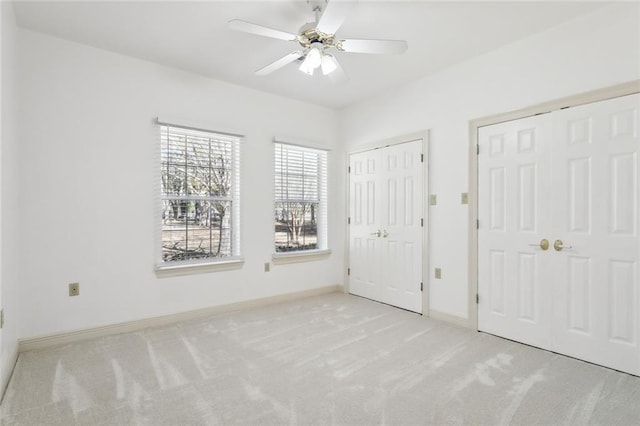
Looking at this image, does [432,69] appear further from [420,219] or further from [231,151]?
[231,151]

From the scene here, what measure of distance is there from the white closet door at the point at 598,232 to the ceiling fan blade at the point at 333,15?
6.50 ft

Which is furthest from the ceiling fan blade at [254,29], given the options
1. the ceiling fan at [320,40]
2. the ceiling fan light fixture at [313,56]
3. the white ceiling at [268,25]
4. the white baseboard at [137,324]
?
the white baseboard at [137,324]

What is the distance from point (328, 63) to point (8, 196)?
2.49 m

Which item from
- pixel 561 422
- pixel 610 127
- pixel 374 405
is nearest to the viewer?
pixel 561 422

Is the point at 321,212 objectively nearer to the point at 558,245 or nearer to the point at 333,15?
the point at 558,245

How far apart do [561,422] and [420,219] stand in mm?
2216

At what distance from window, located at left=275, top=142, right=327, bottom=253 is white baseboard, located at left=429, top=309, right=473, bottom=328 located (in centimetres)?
178

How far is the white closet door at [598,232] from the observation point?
2359 mm

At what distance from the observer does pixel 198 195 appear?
368 centimetres

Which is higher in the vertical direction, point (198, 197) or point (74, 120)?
point (74, 120)

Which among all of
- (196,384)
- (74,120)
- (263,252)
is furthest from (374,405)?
(74,120)

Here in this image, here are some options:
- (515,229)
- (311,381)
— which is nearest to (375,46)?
(515,229)

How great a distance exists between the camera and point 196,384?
2193 mm

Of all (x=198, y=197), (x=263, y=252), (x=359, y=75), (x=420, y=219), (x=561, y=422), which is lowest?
(x=561, y=422)
